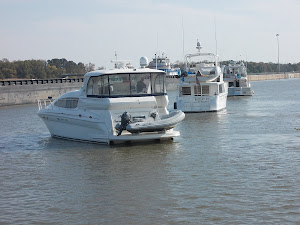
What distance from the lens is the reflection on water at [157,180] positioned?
40.8 ft

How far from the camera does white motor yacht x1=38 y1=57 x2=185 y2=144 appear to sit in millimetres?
22328

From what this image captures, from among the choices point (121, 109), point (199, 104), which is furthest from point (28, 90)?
point (121, 109)

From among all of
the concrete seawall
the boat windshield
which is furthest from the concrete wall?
the boat windshield

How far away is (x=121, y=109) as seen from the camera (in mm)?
22906

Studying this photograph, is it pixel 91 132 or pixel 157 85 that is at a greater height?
pixel 157 85

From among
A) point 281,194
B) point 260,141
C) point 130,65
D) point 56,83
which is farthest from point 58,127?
point 56,83

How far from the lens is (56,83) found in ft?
249

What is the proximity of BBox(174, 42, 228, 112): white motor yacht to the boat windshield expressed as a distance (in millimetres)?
16370

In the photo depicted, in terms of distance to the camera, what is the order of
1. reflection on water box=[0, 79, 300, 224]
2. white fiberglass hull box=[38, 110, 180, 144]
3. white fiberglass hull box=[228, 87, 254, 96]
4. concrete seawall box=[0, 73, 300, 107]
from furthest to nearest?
white fiberglass hull box=[228, 87, 254, 96]
concrete seawall box=[0, 73, 300, 107]
white fiberglass hull box=[38, 110, 180, 144]
reflection on water box=[0, 79, 300, 224]

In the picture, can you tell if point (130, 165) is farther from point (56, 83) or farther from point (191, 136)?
point (56, 83)

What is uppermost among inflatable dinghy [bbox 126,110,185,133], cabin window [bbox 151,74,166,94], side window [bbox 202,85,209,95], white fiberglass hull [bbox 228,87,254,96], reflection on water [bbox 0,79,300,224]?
cabin window [bbox 151,74,166,94]

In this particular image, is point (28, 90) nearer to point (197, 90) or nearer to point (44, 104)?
point (44, 104)

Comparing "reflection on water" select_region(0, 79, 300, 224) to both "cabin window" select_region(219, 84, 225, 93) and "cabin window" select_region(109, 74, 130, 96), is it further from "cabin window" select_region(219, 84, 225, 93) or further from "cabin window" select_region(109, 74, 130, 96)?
"cabin window" select_region(219, 84, 225, 93)

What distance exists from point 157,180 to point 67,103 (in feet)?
35.5
